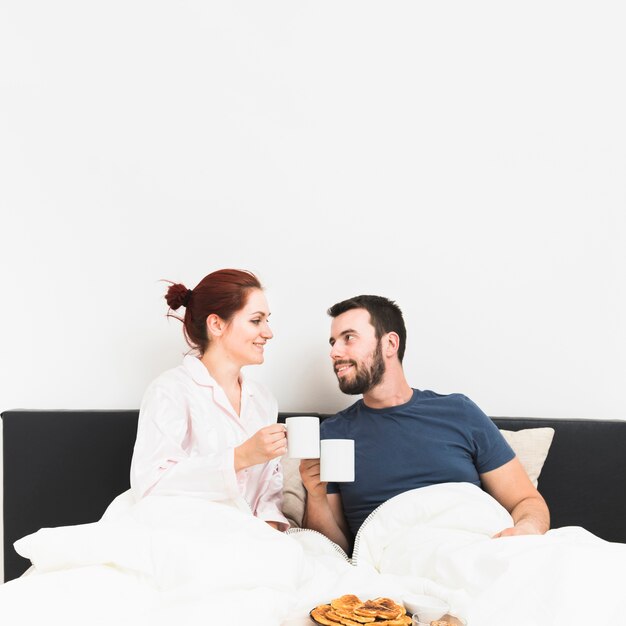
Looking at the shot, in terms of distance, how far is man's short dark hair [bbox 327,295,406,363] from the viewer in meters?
2.15

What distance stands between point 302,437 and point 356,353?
0.44 metres

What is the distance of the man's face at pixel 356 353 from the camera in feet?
6.82

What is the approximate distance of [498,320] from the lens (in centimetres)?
248

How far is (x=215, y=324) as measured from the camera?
2094 mm

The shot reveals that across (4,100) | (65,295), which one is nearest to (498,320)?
(65,295)

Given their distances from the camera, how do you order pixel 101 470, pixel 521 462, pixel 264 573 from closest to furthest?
pixel 264 573 → pixel 521 462 → pixel 101 470

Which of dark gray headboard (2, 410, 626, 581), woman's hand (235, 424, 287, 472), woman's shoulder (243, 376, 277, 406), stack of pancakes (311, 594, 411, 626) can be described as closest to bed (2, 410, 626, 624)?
dark gray headboard (2, 410, 626, 581)

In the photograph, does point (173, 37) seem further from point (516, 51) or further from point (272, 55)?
point (516, 51)

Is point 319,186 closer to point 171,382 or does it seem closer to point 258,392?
point 258,392

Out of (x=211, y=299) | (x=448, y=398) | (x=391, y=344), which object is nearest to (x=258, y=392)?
(x=211, y=299)

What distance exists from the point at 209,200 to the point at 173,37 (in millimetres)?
614

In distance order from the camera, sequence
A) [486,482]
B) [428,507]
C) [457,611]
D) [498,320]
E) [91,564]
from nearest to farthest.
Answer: [457,611], [91,564], [428,507], [486,482], [498,320]

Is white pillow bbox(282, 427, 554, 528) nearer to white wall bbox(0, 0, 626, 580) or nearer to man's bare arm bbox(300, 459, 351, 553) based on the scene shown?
man's bare arm bbox(300, 459, 351, 553)

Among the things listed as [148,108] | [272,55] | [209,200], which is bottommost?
[209,200]
